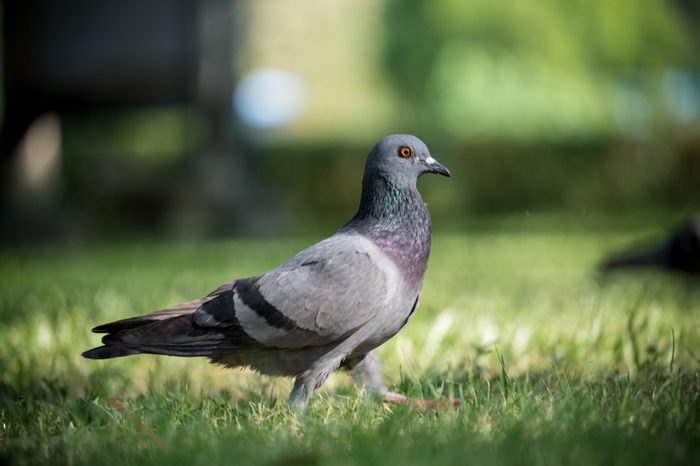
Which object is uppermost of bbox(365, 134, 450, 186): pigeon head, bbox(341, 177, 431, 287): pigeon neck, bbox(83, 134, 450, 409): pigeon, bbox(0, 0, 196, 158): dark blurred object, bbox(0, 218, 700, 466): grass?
bbox(0, 0, 196, 158): dark blurred object

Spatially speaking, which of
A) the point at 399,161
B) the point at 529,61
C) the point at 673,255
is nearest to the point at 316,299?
the point at 399,161

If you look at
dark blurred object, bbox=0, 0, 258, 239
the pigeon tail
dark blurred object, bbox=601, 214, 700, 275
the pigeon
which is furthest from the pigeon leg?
dark blurred object, bbox=0, 0, 258, 239

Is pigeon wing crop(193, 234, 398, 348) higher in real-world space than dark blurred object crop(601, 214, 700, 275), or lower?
higher

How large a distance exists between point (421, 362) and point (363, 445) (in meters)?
1.32

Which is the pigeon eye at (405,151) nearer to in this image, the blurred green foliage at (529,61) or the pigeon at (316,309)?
the pigeon at (316,309)

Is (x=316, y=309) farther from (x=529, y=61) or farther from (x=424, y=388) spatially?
(x=529, y=61)

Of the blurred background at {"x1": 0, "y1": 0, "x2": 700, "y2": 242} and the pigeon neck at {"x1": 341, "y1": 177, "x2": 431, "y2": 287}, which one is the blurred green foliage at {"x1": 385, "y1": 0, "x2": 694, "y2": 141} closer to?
the blurred background at {"x1": 0, "y1": 0, "x2": 700, "y2": 242}

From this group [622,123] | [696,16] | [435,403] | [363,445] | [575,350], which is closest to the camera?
[363,445]

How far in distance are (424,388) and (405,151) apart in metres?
0.83

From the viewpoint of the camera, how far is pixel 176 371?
341 centimetres

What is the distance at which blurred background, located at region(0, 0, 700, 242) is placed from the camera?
940 cm

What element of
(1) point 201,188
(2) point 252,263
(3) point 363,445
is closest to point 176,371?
(3) point 363,445

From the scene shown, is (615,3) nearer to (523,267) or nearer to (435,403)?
(523,267)

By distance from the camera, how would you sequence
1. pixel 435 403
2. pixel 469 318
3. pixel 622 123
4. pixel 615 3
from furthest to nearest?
pixel 622 123
pixel 615 3
pixel 469 318
pixel 435 403
